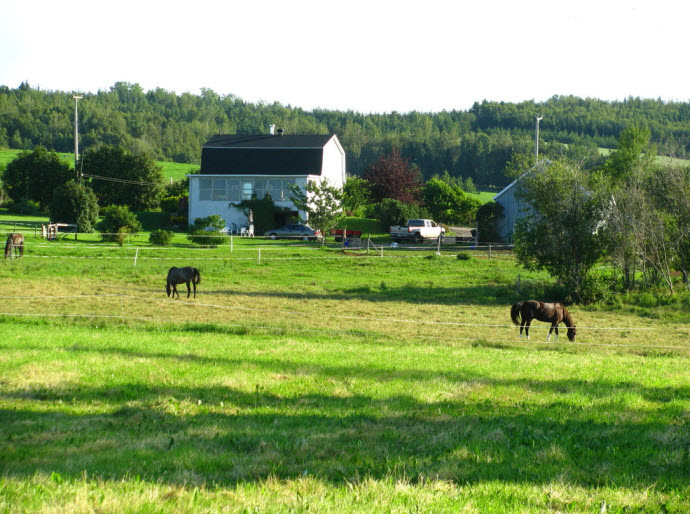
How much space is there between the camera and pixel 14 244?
3538 cm

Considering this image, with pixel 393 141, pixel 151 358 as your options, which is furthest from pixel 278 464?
pixel 393 141

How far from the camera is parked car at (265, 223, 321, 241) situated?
5707cm

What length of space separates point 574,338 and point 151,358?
38.4 ft

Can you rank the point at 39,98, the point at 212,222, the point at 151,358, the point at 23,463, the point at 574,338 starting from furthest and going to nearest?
the point at 39,98
the point at 212,222
the point at 574,338
the point at 151,358
the point at 23,463

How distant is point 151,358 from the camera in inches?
449

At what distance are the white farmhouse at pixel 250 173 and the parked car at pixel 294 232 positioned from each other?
528 cm

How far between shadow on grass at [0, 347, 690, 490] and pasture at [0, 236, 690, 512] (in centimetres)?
3

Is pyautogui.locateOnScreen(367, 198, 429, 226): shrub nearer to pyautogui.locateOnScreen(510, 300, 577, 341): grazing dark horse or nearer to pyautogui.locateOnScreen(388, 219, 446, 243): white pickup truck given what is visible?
pyautogui.locateOnScreen(388, 219, 446, 243): white pickup truck

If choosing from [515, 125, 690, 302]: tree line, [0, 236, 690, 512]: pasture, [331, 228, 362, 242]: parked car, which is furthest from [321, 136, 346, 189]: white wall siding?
[0, 236, 690, 512]: pasture

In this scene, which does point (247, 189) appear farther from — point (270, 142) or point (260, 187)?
point (270, 142)

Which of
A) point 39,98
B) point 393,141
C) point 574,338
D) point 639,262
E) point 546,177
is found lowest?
point 574,338

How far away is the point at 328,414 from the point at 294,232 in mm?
50830

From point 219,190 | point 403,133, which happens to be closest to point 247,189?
point 219,190

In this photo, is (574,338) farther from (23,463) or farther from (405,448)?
(23,463)
